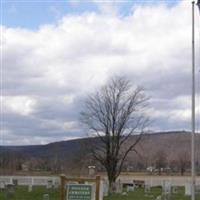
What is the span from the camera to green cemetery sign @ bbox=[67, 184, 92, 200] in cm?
2127

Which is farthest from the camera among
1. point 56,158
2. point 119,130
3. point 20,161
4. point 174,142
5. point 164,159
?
point 174,142

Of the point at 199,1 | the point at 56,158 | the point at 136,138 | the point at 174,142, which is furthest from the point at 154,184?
the point at 174,142

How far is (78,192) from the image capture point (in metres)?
21.3

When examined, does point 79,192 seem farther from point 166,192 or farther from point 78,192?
point 166,192

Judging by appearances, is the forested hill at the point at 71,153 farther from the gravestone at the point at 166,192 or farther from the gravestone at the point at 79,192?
the gravestone at the point at 79,192

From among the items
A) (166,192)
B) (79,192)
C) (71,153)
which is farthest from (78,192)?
(71,153)

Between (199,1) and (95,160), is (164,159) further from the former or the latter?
(199,1)

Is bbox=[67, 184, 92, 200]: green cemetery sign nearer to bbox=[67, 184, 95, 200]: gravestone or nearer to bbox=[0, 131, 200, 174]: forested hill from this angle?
bbox=[67, 184, 95, 200]: gravestone

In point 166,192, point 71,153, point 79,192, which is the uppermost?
point 71,153

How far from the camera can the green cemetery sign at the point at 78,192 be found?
69.8 ft

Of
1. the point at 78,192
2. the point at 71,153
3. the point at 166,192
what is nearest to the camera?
the point at 78,192

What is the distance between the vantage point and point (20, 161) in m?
142

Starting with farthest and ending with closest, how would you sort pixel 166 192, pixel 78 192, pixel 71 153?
1. pixel 71 153
2. pixel 166 192
3. pixel 78 192

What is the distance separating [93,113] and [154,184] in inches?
921
